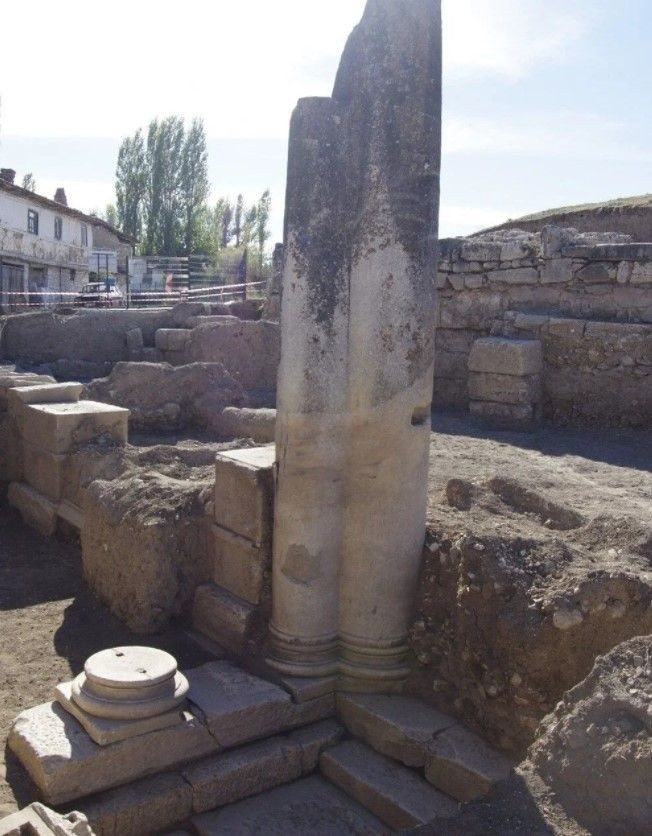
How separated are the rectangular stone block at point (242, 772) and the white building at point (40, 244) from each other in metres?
26.2

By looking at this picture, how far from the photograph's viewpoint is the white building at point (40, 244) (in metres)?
32.0

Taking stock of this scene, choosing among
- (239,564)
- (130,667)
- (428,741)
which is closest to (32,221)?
(239,564)

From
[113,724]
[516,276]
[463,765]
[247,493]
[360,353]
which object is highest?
[516,276]

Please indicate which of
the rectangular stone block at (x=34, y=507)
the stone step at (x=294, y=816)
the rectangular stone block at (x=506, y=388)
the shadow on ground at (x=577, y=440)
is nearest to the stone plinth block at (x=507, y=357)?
the rectangular stone block at (x=506, y=388)

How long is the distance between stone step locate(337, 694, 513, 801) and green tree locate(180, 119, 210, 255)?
4726cm

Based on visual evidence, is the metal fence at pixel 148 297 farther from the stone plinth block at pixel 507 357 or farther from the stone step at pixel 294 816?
the stone step at pixel 294 816

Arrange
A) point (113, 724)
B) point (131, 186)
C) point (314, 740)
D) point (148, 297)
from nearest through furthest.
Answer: point (113, 724) < point (314, 740) < point (148, 297) < point (131, 186)

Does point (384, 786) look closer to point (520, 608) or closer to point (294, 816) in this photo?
point (294, 816)

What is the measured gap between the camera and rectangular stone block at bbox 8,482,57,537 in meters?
7.27

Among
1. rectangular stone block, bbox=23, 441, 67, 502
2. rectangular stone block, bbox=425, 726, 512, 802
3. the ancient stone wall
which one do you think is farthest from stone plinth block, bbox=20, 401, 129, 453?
rectangular stone block, bbox=425, 726, 512, 802

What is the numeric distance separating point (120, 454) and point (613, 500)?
405 cm

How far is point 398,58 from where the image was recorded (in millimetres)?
4172

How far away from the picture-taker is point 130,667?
4055 mm

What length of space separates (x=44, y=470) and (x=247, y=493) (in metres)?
3.48
